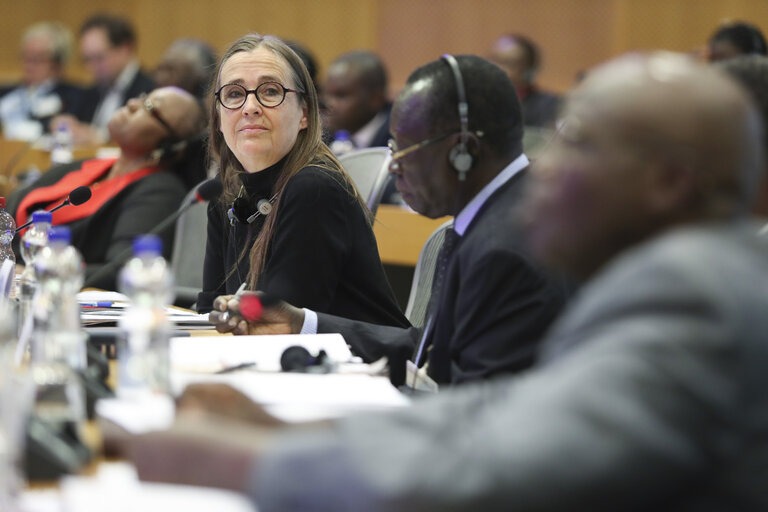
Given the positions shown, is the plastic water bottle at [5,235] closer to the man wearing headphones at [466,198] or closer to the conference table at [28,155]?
the man wearing headphones at [466,198]

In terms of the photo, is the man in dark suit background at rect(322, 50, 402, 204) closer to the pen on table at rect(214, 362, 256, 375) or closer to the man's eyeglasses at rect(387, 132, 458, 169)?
the man's eyeglasses at rect(387, 132, 458, 169)

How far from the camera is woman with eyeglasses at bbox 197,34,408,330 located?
Answer: 7.80 feet

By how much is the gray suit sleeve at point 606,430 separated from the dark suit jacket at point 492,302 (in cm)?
74

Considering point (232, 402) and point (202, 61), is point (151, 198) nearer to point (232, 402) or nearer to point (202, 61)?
point (202, 61)

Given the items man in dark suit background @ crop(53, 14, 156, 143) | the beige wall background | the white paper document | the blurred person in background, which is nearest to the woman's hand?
the white paper document

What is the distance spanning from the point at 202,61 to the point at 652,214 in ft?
15.6

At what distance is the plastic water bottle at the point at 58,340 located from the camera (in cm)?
122

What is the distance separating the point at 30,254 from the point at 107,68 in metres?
5.00

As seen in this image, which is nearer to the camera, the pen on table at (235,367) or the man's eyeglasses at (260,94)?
the pen on table at (235,367)

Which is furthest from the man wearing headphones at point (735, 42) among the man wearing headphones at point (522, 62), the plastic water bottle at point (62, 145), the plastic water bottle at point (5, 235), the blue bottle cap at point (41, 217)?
the blue bottle cap at point (41, 217)

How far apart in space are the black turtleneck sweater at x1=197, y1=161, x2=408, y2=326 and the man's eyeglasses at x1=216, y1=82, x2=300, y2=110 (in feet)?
0.54

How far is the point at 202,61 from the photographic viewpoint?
5473mm

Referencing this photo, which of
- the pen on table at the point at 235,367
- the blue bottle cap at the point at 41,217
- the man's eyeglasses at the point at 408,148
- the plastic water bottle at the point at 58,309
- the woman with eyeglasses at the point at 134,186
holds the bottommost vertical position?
the woman with eyeglasses at the point at 134,186

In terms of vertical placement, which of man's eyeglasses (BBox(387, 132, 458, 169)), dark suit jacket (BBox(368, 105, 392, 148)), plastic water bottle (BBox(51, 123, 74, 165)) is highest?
man's eyeglasses (BBox(387, 132, 458, 169))
